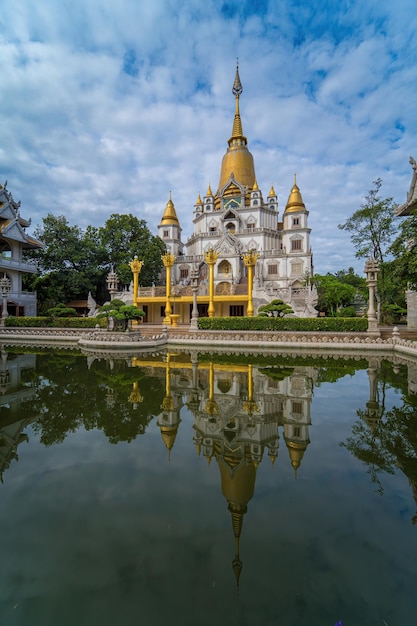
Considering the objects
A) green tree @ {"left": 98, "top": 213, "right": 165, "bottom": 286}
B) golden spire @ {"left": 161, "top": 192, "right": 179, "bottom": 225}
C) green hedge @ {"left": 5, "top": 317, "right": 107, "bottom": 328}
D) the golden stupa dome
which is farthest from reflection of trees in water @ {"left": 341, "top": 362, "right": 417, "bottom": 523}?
the golden stupa dome

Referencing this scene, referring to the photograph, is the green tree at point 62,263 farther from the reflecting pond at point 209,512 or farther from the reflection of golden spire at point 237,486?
the reflection of golden spire at point 237,486

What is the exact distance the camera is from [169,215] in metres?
48.2

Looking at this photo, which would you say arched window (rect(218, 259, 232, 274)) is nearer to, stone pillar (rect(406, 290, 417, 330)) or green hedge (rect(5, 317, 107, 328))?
green hedge (rect(5, 317, 107, 328))

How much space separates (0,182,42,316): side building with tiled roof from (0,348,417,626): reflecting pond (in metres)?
28.6

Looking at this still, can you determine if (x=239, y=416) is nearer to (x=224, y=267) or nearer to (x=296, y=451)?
(x=296, y=451)

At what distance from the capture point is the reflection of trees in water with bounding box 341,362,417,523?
16.8 ft

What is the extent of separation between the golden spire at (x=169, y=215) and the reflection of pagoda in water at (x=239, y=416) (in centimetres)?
3790

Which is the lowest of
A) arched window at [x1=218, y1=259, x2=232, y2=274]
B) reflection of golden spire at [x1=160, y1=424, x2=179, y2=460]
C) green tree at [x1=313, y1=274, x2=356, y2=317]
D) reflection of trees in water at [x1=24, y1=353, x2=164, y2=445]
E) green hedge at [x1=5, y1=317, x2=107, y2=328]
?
reflection of golden spire at [x1=160, y1=424, x2=179, y2=460]

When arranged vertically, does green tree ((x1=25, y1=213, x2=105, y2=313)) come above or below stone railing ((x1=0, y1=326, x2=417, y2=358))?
above

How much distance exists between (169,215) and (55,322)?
84.9ft

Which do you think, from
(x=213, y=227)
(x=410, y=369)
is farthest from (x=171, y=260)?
(x=410, y=369)

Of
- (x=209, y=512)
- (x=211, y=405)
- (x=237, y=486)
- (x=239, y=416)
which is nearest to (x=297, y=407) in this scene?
(x=239, y=416)

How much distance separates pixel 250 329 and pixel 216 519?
2028 cm

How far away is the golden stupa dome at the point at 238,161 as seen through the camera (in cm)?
4884
